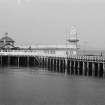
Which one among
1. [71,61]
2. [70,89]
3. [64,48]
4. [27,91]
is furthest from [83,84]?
[64,48]

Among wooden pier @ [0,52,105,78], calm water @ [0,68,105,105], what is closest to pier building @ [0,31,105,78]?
wooden pier @ [0,52,105,78]

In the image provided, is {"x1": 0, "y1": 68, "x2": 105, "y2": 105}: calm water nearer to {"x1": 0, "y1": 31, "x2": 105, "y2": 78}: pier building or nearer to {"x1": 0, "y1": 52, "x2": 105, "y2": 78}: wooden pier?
{"x1": 0, "y1": 52, "x2": 105, "y2": 78}: wooden pier

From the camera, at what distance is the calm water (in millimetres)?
29359

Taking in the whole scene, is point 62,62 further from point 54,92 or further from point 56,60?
point 54,92

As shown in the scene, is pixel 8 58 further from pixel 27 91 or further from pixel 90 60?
pixel 27 91

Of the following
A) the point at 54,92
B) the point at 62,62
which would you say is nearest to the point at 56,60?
the point at 62,62

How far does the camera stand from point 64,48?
279ft

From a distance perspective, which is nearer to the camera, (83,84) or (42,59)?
(83,84)

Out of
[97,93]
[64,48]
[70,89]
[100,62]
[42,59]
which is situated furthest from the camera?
[64,48]

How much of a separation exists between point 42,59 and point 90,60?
58.5ft

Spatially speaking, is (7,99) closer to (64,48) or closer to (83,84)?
(83,84)

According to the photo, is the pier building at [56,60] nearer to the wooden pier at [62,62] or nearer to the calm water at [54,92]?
the wooden pier at [62,62]

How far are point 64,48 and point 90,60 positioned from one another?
33720 millimetres

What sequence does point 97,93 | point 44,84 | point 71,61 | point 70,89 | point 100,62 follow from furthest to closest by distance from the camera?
point 71,61 → point 100,62 → point 44,84 → point 70,89 → point 97,93
